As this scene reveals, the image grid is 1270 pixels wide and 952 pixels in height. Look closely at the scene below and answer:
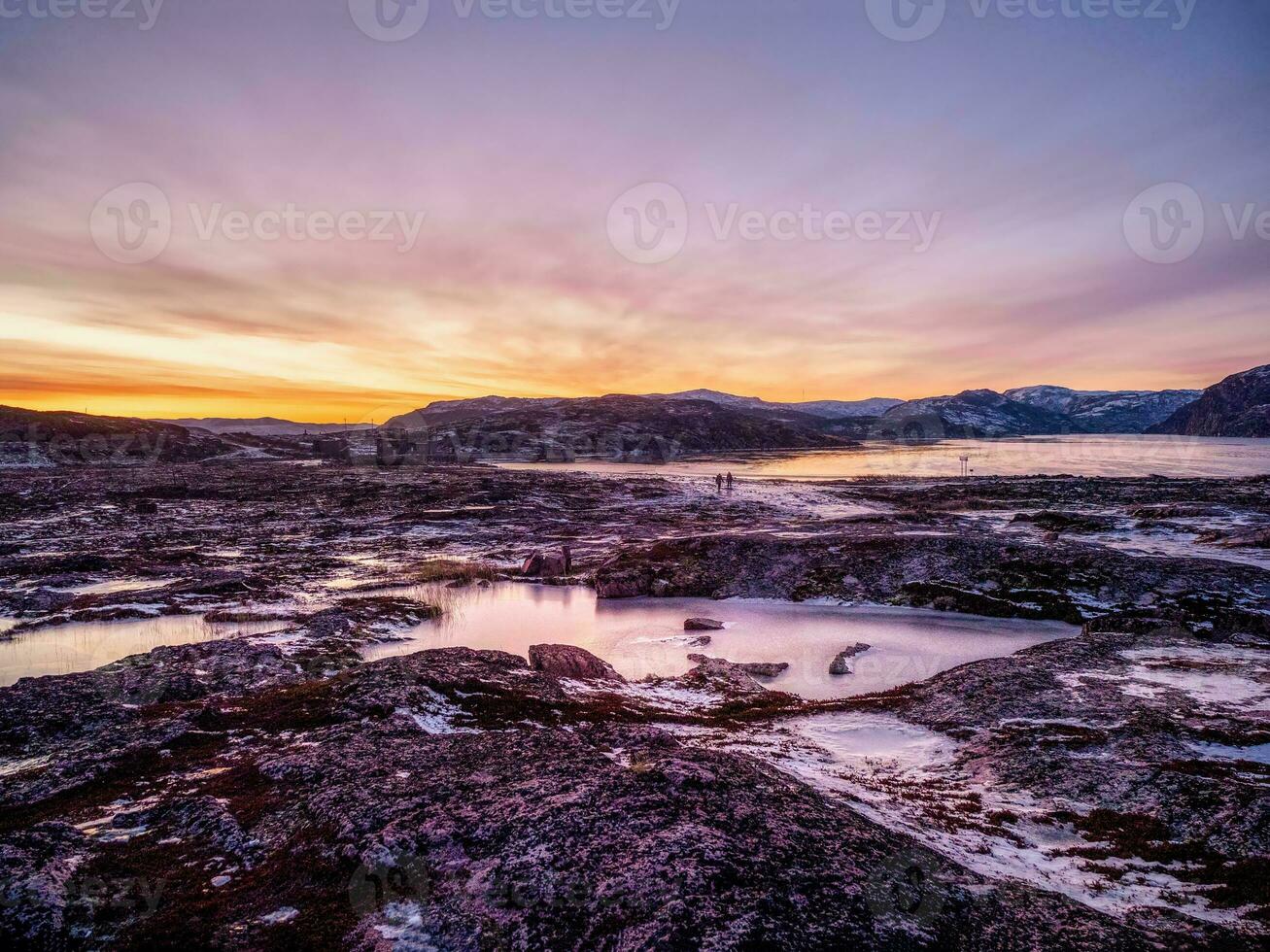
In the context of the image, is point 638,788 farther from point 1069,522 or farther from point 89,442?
point 89,442

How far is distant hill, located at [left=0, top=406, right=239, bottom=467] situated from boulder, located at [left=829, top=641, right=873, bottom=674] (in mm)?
130243

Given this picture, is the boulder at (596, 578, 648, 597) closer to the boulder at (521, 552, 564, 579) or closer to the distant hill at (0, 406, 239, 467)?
the boulder at (521, 552, 564, 579)

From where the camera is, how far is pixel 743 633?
2152cm

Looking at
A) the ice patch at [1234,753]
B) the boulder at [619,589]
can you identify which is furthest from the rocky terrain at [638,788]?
the boulder at [619,589]

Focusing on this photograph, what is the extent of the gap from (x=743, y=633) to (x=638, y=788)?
49.7 ft

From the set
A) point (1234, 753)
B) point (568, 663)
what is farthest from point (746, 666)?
point (1234, 753)

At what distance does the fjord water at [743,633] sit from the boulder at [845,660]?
224 millimetres

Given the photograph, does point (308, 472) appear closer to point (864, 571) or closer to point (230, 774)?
point (864, 571)

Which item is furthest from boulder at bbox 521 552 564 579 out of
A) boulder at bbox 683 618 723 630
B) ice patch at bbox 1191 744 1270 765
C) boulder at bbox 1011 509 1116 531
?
boulder at bbox 1011 509 1116 531

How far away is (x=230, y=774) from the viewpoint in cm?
792

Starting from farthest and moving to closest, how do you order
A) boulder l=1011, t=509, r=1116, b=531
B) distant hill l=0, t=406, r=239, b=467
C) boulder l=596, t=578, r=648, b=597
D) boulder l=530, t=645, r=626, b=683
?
1. distant hill l=0, t=406, r=239, b=467
2. boulder l=1011, t=509, r=1116, b=531
3. boulder l=596, t=578, r=648, b=597
4. boulder l=530, t=645, r=626, b=683

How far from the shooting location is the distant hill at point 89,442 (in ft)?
356

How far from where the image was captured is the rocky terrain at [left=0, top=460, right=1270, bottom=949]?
201 inches

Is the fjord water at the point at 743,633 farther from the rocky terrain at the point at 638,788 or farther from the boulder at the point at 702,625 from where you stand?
→ the rocky terrain at the point at 638,788
